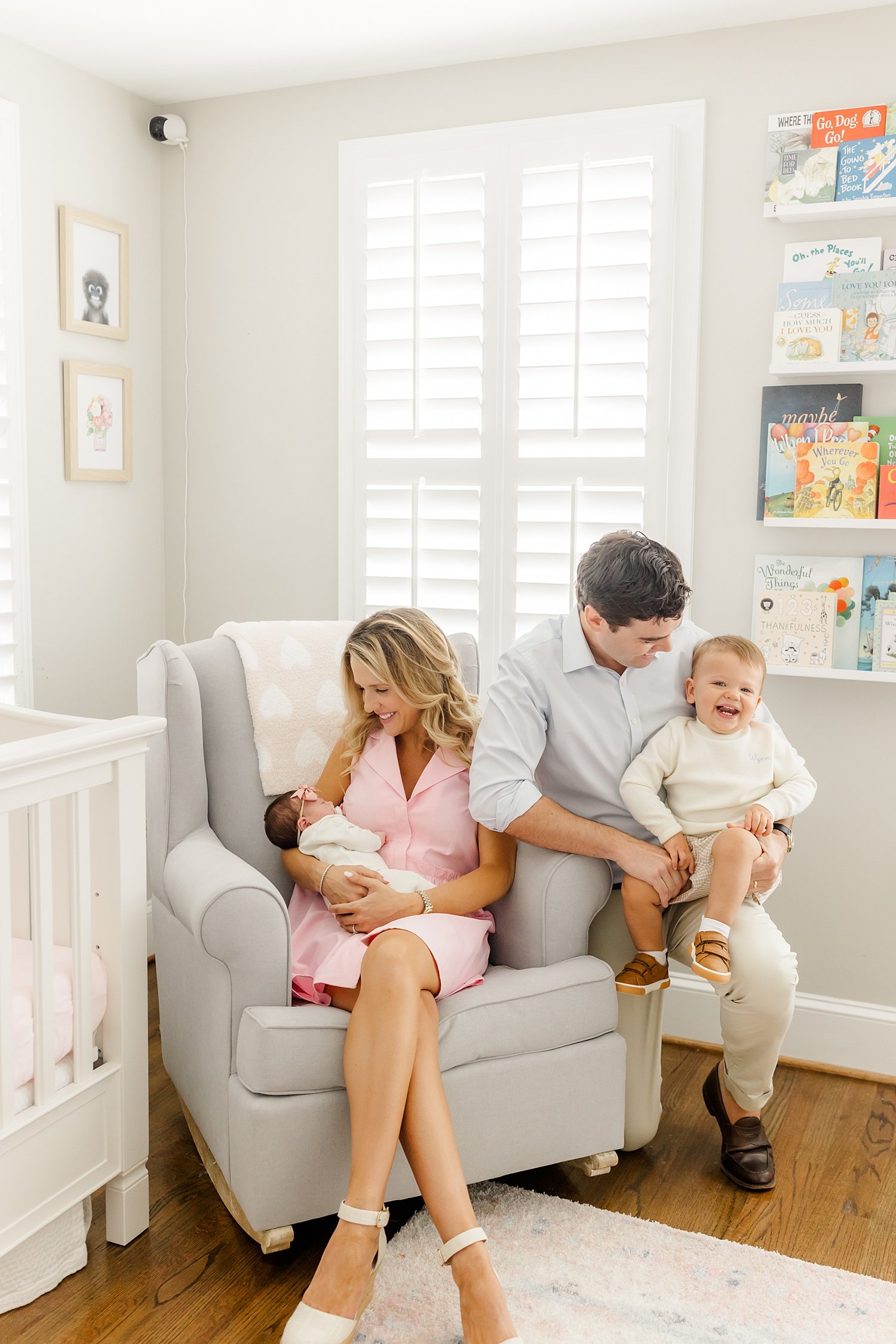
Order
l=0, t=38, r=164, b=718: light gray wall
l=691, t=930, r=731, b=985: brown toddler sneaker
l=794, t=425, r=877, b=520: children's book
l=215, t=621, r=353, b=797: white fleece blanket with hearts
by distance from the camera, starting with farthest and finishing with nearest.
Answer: l=0, t=38, r=164, b=718: light gray wall, l=794, t=425, r=877, b=520: children's book, l=215, t=621, r=353, b=797: white fleece blanket with hearts, l=691, t=930, r=731, b=985: brown toddler sneaker

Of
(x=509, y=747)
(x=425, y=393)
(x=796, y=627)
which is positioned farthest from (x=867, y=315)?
(x=509, y=747)

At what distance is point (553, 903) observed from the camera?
198 centimetres

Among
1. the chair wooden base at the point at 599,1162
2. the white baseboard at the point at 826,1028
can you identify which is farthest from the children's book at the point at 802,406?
the chair wooden base at the point at 599,1162

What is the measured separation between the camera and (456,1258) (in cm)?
156

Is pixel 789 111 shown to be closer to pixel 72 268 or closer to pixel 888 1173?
→ pixel 72 268

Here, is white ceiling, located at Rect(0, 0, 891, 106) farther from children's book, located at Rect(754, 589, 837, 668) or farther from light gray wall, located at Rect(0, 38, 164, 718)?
children's book, located at Rect(754, 589, 837, 668)

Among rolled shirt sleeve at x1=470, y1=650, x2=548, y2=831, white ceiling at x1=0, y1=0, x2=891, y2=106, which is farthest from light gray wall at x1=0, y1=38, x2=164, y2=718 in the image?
rolled shirt sleeve at x1=470, y1=650, x2=548, y2=831

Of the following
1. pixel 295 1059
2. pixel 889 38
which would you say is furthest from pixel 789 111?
pixel 295 1059

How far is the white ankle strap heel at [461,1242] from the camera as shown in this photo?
1563mm

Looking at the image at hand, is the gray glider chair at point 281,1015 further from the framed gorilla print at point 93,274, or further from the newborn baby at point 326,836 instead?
the framed gorilla print at point 93,274

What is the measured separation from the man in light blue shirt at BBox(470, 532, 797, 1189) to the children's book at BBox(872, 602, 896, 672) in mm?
467

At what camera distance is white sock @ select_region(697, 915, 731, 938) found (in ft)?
6.39

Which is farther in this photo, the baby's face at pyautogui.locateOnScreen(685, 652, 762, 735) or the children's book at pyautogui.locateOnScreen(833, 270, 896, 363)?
the children's book at pyautogui.locateOnScreen(833, 270, 896, 363)

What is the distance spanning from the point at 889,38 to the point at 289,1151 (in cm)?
250
